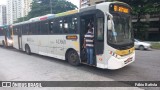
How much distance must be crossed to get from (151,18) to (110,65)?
31.3 meters

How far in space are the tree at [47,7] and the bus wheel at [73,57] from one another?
34.6 m

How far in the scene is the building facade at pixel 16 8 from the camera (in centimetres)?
6212

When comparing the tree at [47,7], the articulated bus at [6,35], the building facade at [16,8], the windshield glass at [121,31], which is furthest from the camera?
the building facade at [16,8]

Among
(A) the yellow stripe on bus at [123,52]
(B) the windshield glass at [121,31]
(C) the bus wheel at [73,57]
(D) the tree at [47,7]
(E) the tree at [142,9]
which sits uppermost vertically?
(D) the tree at [47,7]

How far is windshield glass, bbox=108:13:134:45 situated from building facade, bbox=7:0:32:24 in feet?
192

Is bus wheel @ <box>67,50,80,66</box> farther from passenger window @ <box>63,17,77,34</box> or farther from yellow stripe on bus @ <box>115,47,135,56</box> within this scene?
yellow stripe on bus @ <box>115,47,135,56</box>

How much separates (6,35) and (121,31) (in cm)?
1609

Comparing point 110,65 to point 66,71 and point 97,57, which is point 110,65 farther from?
point 66,71

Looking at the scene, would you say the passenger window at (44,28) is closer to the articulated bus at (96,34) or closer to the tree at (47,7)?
the articulated bus at (96,34)

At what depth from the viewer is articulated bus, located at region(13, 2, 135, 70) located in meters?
7.14

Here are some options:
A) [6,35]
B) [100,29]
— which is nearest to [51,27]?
[100,29]

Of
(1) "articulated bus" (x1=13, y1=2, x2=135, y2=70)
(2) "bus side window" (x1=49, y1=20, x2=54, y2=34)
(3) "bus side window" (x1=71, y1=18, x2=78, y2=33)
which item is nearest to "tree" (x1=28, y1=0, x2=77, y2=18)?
(1) "articulated bus" (x1=13, y1=2, x2=135, y2=70)

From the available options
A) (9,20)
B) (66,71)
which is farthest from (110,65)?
(9,20)

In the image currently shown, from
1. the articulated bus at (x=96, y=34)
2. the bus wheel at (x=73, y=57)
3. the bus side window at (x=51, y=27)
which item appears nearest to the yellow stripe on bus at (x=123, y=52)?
the articulated bus at (x=96, y=34)
